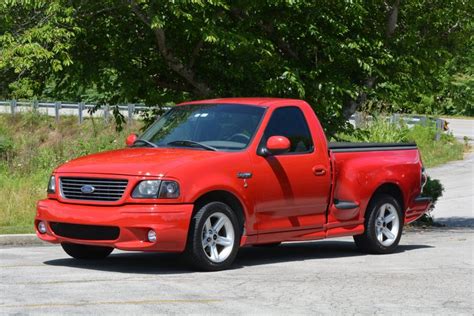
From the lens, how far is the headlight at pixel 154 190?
11.0 metres

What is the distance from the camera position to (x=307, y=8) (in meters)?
17.2

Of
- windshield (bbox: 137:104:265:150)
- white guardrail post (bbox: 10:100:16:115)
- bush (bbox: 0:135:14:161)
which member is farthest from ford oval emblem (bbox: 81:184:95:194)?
white guardrail post (bbox: 10:100:16:115)

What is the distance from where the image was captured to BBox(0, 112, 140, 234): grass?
1764 cm

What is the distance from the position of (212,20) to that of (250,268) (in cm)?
546

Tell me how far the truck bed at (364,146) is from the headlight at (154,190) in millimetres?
2802

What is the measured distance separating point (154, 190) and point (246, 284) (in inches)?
52.5

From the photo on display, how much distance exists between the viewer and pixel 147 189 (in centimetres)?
1104

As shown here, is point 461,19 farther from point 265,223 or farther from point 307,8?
point 265,223

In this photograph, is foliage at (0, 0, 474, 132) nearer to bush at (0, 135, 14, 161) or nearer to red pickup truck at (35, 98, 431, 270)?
red pickup truck at (35, 98, 431, 270)

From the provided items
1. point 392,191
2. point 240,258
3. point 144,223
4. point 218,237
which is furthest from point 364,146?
point 144,223

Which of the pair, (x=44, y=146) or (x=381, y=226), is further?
(x=44, y=146)

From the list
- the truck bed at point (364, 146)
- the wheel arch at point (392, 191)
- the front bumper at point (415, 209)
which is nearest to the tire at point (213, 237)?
the truck bed at point (364, 146)

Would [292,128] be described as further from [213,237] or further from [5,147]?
[5,147]

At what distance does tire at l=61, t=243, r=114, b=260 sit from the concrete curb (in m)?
2.54
